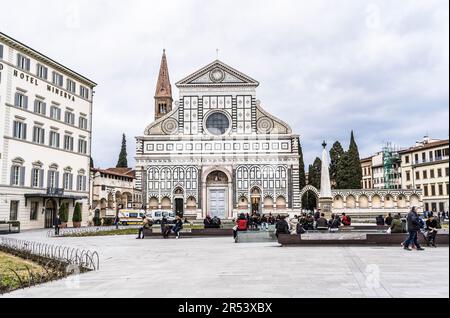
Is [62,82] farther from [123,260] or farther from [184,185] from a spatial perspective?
[123,260]

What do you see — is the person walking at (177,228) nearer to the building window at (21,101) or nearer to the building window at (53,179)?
the building window at (53,179)

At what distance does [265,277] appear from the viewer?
1051 centimetres

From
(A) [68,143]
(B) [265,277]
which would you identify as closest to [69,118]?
(A) [68,143]

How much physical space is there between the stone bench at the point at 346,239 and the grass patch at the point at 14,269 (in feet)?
33.6

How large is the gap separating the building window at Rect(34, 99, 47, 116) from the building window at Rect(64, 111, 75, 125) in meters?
3.26

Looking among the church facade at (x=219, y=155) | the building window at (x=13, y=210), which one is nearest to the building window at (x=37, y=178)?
the building window at (x=13, y=210)

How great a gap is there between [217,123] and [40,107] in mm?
26124

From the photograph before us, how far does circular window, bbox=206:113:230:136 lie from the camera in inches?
2429

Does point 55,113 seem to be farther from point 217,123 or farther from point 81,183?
point 217,123

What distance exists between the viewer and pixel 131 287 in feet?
30.7

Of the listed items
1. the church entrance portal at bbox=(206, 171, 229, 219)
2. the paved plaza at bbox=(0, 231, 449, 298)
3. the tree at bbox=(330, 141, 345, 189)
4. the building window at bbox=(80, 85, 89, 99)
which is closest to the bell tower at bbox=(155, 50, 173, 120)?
the church entrance portal at bbox=(206, 171, 229, 219)

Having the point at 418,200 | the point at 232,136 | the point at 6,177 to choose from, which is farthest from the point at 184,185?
the point at 418,200

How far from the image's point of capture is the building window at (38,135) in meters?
40.3
